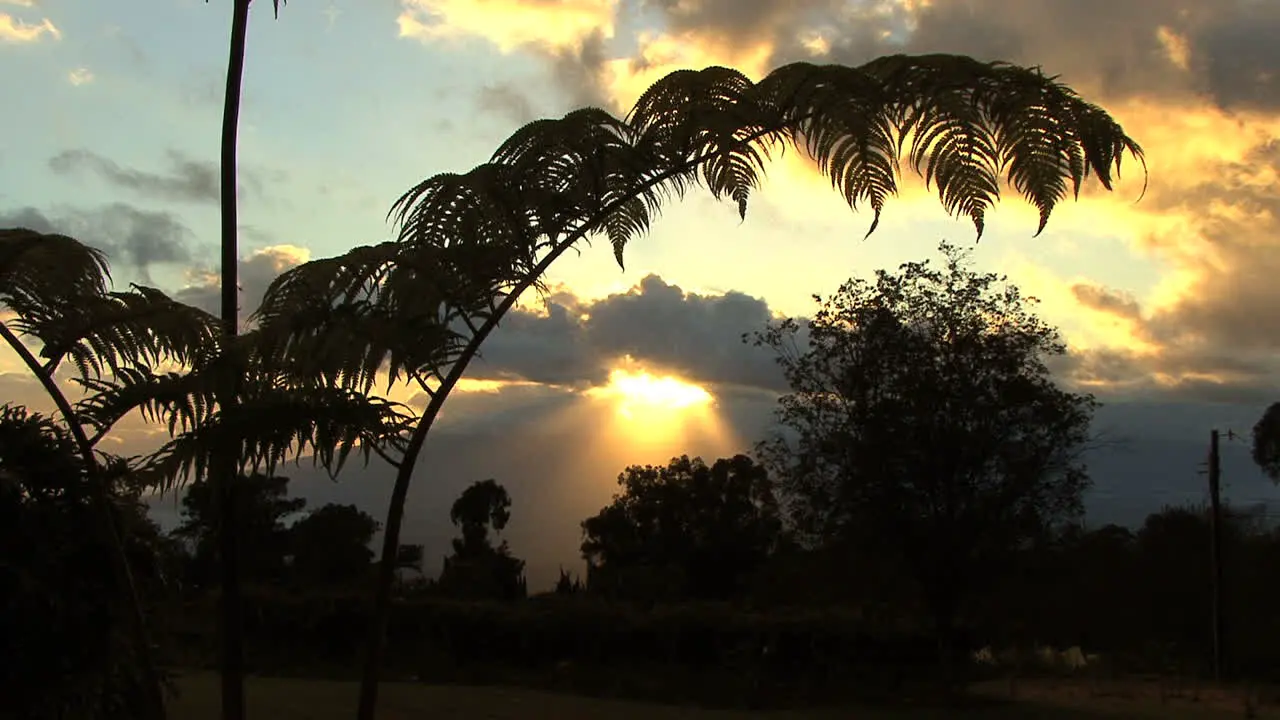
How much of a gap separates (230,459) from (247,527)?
6.19 metres

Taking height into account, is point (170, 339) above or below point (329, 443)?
above

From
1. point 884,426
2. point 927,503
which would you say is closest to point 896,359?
point 884,426

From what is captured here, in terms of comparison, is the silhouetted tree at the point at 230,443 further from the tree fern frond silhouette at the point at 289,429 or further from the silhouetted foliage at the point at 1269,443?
the silhouetted foliage at the point at 1269,443

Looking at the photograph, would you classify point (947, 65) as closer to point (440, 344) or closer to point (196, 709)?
point (440, 344)

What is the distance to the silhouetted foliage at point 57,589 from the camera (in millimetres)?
4312

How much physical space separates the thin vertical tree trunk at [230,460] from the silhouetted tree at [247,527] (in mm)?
47

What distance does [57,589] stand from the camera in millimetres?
4410

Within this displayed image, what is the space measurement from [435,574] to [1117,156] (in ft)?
63.8

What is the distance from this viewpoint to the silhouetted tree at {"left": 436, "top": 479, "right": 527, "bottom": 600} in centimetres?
2047

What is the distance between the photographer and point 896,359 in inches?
655

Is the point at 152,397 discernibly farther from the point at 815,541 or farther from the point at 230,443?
the point at 815,541

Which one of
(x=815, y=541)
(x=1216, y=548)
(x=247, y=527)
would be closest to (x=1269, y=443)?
(x=1216, y=548)

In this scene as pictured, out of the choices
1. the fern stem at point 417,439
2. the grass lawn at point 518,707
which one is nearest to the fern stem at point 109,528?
the fern stem at point 417,439

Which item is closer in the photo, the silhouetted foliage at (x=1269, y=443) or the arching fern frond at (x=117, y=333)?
the arching fern frond at (x=117, y=333)
